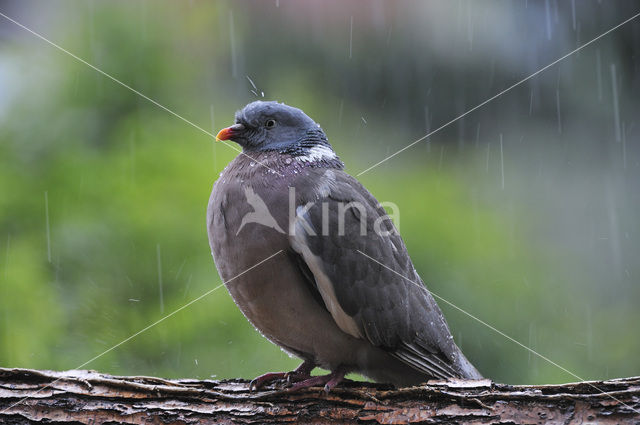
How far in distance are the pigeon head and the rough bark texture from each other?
1.10 meters

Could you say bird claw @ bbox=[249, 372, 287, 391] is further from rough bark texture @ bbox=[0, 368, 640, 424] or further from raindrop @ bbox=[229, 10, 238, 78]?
raindrop @ bbox=[229, 10, 238, 78]

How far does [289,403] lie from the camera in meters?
2.45

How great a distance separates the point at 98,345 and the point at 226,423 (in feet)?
3.94

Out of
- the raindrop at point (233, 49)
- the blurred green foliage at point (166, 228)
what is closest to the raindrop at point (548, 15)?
the blurred green foliage at point (166, 228)

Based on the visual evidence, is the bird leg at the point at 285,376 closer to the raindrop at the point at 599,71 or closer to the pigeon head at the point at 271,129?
the pigeon head at the point at 271,129

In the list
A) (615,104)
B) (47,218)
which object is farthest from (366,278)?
(615,104)

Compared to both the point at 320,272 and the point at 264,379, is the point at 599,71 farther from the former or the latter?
the point at 264,379

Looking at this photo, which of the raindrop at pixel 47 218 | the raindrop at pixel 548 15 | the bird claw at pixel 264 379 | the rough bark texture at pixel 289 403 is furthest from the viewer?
the raindrop at pixel 548 15

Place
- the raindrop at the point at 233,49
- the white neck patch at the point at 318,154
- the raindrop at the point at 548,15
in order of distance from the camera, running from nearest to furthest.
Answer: the white neck patch at the point at 318,154 < the raindrop at the point at 233,49 < the raindrop at the point at 548,15

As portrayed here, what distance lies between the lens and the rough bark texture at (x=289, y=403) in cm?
218

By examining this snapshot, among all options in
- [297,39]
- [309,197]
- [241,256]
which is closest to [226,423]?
[241,256]

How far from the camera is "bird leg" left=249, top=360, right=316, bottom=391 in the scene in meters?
2.52

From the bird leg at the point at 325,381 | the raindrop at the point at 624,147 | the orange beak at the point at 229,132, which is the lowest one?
the bird leg at the point at 325,381

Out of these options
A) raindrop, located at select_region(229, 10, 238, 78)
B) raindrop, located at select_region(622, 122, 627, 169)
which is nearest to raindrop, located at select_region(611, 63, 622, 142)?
raindrop, located at select_region(622, 122, 627, 169)
